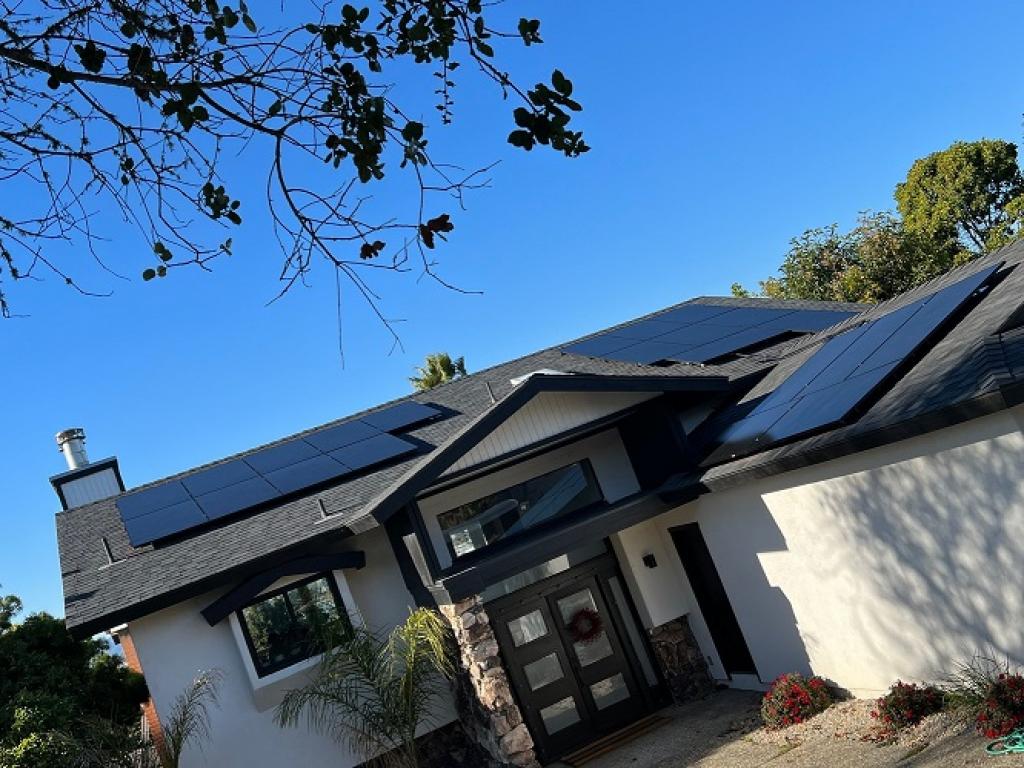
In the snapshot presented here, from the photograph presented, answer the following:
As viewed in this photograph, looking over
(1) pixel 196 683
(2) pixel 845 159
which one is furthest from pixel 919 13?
(1) pixel 196 683

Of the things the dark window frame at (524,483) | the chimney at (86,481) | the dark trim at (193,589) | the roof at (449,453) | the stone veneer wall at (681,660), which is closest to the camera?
the roof at (449,453)

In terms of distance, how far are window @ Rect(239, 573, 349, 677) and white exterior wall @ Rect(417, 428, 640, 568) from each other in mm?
1772

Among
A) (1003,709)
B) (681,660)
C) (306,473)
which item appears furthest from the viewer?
(306,473)

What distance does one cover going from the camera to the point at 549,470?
1656cm

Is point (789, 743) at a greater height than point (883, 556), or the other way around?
point (883, 556)

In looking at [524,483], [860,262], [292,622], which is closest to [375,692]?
[292,622]

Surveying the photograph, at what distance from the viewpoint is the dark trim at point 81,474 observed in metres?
23.7

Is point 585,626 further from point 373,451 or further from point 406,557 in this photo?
point 373,451

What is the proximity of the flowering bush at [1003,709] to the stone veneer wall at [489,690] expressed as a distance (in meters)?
6.26

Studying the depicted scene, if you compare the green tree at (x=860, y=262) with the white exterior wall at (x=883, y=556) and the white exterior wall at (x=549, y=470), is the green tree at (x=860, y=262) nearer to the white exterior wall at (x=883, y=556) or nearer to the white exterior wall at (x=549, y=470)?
the white exterior wall at (x=549, y=470)

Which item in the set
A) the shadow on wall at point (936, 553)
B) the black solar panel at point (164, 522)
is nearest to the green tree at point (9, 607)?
the black solar panel at point (164, 522)

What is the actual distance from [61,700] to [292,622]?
4.54 m

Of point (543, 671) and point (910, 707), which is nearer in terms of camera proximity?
point (910, 707)

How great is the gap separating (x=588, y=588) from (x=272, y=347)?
6.39m
